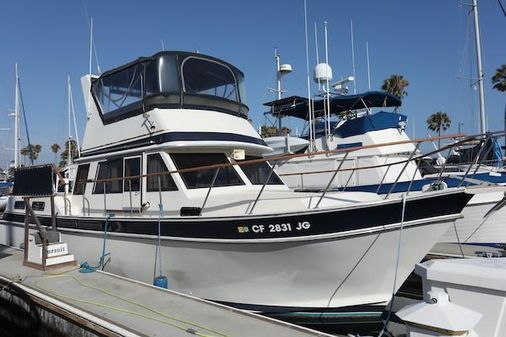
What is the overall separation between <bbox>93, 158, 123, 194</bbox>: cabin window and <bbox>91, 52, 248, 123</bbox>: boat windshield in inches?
32.2

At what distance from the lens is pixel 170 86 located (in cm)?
700

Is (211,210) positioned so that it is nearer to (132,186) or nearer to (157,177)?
(157,177)

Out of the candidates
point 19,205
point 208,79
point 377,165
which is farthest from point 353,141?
point 19,205

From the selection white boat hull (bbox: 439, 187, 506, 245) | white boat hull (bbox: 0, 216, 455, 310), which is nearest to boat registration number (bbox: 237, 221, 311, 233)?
white boat hull (bbox: 0, 216, 455, 310)

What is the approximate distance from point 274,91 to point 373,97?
547 centimetres

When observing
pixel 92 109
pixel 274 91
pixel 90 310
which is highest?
pixel 274 91

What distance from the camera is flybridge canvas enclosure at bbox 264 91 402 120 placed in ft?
53.3

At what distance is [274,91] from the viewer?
20.2 m

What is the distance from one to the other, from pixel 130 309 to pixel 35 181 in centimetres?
410

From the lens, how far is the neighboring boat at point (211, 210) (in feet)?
16.2

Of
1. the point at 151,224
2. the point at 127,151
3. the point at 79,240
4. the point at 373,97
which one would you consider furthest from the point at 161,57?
the point at 373,97

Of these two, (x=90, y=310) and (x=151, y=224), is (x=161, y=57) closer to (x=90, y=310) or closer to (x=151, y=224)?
(x=151, y=224)

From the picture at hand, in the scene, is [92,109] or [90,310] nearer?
[90,310]

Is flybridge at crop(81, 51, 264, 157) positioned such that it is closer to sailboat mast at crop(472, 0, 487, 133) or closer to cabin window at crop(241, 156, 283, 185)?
cabin window at crop(241, 156, 283, 185)
